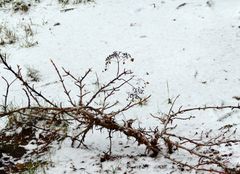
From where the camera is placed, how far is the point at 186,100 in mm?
4004

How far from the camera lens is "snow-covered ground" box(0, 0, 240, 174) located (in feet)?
11.1

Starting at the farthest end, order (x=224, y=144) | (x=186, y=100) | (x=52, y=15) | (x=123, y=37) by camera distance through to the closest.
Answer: (x=52, y=15)
(x=123, y=37)
(x=186, y=100)
(x=224, y=144)

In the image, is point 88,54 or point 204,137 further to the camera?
point 88,54

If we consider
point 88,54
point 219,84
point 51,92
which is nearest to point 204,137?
point 219,84

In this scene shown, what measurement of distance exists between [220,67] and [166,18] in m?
1.27

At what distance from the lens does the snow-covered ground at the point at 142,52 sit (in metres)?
3.37

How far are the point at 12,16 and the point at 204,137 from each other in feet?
12.2

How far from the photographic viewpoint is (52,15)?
19.7 feet

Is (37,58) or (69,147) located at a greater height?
(37,58)

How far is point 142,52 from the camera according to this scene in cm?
488

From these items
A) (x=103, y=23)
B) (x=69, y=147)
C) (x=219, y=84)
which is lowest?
(x=69, y=147)

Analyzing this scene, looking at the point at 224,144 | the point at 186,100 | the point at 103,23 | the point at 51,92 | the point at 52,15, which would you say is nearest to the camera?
the point at 224,144

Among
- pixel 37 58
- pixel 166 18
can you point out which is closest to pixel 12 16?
pixel 37 58

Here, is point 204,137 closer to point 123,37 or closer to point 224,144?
point 224,144
